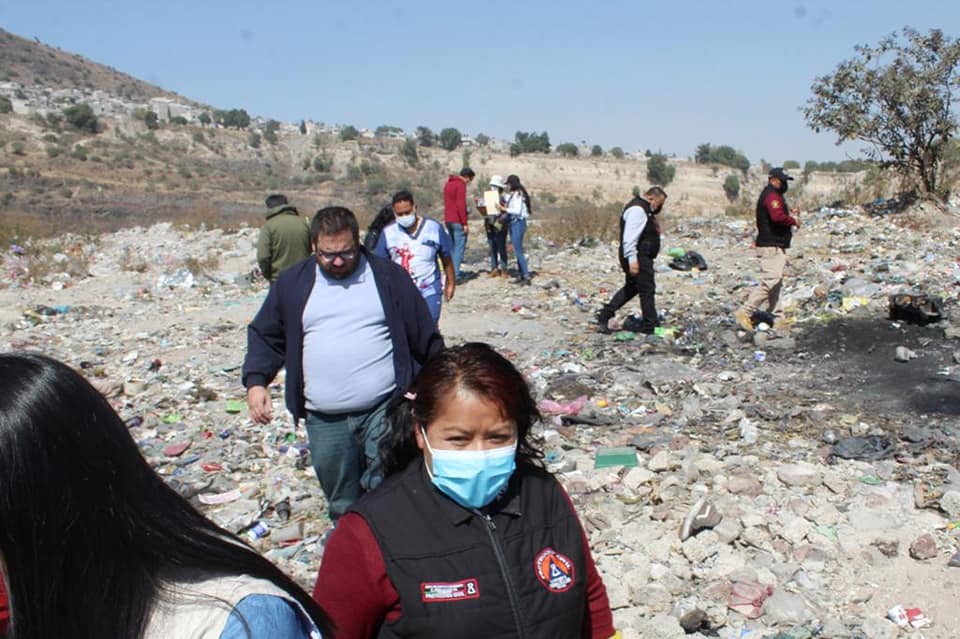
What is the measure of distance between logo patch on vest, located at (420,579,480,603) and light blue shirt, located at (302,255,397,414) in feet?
5.40

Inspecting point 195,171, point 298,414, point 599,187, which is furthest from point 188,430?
point 599,187

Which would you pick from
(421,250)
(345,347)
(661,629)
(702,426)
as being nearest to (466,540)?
(345,347)

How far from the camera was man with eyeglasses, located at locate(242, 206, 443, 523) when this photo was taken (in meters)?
3.21

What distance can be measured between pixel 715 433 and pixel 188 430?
3.97m

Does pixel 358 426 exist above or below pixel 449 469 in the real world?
below

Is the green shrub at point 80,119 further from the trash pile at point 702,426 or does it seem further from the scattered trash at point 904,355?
the scattered trash at point 904,355

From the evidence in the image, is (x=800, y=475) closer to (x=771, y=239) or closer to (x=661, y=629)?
(x=661, y=629)

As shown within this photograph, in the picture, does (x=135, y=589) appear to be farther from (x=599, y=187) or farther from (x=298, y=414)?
(x=599, y=187)

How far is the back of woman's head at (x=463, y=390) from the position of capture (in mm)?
1877

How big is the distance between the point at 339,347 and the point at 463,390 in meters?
1.44

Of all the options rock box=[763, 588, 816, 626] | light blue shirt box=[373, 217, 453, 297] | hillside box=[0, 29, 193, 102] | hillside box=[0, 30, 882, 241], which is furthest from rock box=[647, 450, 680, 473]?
hillside box=[0, 29, 193, 102]

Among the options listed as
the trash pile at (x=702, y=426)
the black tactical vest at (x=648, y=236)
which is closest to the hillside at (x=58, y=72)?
the trash pile at (x=702, y=426)

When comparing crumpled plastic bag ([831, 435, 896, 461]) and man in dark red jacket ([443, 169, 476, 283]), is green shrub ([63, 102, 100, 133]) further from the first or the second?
crumpled plastic bag ([831, 435, 896, 461])

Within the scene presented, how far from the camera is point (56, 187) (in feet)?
107
